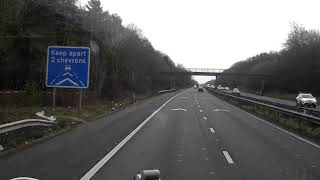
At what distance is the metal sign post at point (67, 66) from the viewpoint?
101 ft

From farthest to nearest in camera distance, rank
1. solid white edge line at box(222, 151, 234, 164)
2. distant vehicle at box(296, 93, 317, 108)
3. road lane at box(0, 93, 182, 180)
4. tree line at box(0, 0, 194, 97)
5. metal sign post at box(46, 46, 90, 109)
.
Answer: distant vehicle at box(296, 93, 317, 108) < tree line at box(0, 0, 194, 97) < metal sign post at box(46, 46, 90, 109) < solid white edge line at box(222, 151, 234, 164) < road lane at box(0, 93, 182, 180)

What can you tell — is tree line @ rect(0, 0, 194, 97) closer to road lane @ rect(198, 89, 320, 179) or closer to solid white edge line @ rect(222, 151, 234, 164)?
road lane @ rect(198, 89, 320, 179)

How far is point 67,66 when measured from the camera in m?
30.9

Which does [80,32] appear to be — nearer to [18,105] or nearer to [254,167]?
[18,105]

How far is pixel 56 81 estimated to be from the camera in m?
30.8

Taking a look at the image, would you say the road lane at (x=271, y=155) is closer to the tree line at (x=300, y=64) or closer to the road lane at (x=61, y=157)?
the road lane at (x=61, y=157)

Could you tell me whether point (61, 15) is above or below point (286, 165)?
above

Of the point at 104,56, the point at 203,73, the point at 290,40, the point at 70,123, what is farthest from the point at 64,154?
the point at 203,73

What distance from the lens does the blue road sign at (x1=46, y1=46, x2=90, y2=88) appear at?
101 feet

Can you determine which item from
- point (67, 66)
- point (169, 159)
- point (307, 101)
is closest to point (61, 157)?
point (169, 159)

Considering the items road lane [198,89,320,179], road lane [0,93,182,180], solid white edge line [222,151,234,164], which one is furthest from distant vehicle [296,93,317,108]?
solid white edge line [222,151,234,164]

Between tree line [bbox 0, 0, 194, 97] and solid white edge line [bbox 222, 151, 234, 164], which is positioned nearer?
solid white edge line [bbox 222, 151, 234, 164]

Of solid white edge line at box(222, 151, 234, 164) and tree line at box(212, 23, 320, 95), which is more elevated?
tree line at box(212, 23, 320, 95)

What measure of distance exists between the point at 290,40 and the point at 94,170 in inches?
4137
